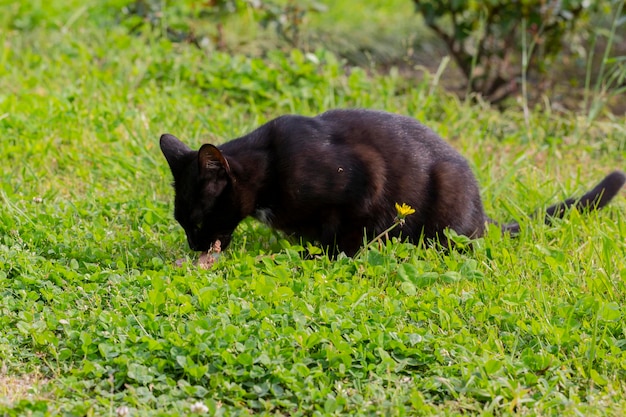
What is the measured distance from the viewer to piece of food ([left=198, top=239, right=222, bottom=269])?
4.00 meters

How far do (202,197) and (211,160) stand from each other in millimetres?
204

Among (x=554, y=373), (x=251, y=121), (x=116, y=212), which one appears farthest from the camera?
(x=251, y=121)

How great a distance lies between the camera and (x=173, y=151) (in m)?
4.14

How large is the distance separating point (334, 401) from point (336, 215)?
4.57 ft

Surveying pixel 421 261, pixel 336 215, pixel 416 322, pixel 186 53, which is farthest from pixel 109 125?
pixel 416 322

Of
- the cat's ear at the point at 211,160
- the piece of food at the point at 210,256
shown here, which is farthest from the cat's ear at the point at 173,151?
the piece of food at the point at 210,256

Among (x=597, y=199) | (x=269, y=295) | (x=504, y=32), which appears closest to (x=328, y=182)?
(x=269, y=295)

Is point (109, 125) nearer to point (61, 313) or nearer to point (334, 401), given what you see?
point (61, 313)

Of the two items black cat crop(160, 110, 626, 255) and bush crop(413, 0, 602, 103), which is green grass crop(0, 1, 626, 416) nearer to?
black cat crop(160, 110, 626, 255)

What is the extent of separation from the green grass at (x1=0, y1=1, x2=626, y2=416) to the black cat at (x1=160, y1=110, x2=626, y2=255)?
17 centimetres

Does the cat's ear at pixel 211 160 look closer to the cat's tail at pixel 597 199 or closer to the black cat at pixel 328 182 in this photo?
the black cat at pixel 328 182

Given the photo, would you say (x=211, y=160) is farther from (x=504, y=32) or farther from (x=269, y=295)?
(x=504, y=32)

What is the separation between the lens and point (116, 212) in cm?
464

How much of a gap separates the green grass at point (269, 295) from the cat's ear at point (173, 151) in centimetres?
41
